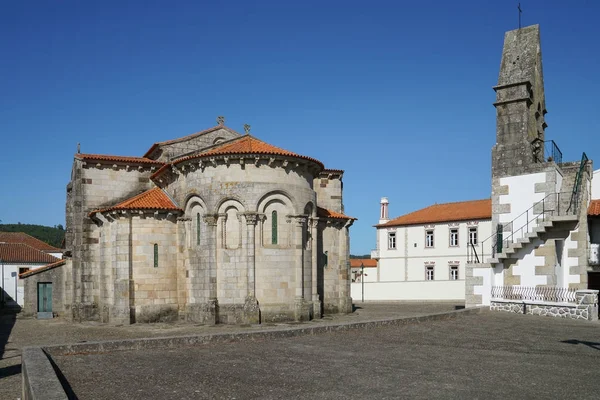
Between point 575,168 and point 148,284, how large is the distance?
18.1 metres

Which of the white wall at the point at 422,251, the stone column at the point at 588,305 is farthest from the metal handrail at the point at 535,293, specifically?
the white wall at the point at 422,251

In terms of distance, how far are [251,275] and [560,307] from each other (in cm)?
1107

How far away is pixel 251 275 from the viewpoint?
21.3 m

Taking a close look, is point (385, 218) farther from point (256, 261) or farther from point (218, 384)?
point (218, 384)

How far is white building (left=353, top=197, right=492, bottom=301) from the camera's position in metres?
43.3

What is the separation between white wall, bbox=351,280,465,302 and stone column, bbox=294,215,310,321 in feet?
67.6

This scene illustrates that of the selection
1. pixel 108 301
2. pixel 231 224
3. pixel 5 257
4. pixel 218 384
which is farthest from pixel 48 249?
pixel 218 384

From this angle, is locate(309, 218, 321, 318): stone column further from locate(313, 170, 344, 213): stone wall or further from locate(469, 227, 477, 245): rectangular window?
locate(469, 227, 477, 245): rectangular window

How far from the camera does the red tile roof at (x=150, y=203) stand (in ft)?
75.9

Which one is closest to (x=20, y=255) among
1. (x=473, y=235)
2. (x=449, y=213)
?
(x=449, y=213)

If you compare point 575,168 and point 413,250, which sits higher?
point 575,168

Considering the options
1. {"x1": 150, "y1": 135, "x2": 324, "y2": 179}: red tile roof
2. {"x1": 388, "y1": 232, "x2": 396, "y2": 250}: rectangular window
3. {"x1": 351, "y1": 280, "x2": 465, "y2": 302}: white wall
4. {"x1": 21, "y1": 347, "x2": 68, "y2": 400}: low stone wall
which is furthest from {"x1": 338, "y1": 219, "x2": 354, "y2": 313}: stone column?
{"x1": 388, "y1": 232, "x2": 396, "y2": 250}: rectangular window

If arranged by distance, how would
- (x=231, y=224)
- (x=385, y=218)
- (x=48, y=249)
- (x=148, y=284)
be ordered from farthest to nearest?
(x=48, y=249) < (x=385, y=218) < (x=148, y=284) < (x=231, y=224)

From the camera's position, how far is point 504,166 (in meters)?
22.2
